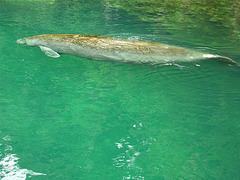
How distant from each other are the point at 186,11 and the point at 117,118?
9.60 m

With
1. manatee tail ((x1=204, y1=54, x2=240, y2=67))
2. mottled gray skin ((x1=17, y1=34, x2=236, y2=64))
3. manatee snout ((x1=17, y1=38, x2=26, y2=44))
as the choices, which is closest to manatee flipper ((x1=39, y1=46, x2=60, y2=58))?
mottled gray skin ((x1=17, y1=34, x2=236, y2=64))

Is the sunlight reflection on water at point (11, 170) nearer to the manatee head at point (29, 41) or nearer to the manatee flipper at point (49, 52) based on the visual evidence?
the manatee flipper at point (49, 52)

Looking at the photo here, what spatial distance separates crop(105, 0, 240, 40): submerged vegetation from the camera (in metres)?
9.75

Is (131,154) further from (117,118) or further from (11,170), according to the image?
(11,170)

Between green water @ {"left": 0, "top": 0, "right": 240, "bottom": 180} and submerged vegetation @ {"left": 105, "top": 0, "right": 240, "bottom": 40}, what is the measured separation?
3.04 meters

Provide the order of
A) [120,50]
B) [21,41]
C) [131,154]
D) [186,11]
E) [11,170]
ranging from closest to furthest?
[11,170], [131,154], [120,50], [21,41], [186,11]

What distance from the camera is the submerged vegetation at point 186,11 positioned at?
975cm

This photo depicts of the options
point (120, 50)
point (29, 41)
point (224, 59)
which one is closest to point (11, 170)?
point (120, 50)

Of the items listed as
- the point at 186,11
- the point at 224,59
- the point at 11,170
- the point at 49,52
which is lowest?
the point at 11,170

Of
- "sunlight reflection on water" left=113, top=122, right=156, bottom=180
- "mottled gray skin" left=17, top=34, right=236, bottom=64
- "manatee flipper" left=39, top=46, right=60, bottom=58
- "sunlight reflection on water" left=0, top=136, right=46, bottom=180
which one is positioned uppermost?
"mottled gray skin" left=17, top=34, right=236, bottom=64

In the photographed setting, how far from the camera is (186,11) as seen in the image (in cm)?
1202

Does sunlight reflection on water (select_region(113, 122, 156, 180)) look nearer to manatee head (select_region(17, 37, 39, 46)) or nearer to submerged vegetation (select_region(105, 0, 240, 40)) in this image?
manatee head (select_region(17, 37, 39, 46))

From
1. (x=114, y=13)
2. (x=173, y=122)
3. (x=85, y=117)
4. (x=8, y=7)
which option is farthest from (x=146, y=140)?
Answer: (x=8, y=7)

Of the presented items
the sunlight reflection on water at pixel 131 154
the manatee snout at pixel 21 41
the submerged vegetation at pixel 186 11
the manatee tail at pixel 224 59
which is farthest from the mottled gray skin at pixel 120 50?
the submerged vegetation at pixel 186 11
